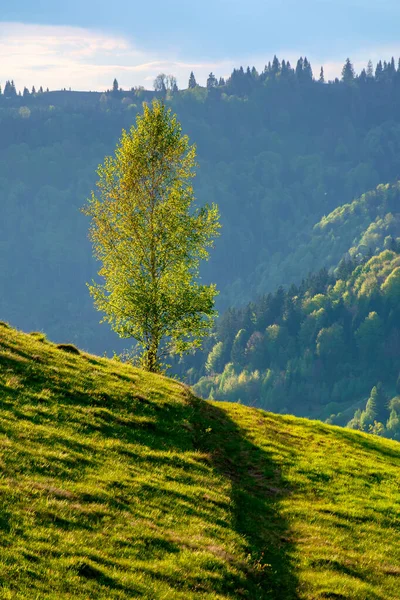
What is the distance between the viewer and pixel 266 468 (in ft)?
120

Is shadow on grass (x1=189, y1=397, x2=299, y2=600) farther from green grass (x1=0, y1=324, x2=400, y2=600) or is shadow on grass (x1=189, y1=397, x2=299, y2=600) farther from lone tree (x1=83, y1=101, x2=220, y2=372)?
lone tree (x1=83, y1=101, x2=220, y2=372)

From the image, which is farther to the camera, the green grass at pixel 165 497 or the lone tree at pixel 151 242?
the lone tree at pixel 151 242

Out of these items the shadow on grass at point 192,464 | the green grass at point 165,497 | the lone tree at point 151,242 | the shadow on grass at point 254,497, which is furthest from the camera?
the lone tree at point 151,242

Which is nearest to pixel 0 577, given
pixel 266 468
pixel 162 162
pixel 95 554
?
pixel 95 554

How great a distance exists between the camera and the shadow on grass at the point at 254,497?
23656 millimetres

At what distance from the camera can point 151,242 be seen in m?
61.2

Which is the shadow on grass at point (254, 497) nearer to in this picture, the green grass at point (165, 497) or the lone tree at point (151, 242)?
the green grass at point (165, 497)

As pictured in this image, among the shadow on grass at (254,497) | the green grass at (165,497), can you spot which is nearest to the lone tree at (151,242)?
the shadow on grass at (254,497)

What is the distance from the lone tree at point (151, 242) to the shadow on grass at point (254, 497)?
14360 millimetres

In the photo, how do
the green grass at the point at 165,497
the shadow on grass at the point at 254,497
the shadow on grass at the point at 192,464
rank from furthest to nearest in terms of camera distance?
the shadow on grass at the point at 254,497
the shadow on grass at the point at 192,464
the green grass at the point at 165,497

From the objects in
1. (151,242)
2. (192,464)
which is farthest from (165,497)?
(151,242)

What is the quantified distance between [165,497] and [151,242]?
36613mm

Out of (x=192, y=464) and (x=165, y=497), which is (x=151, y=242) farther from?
(x=165, y=497)

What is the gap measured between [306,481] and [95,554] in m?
18.0
